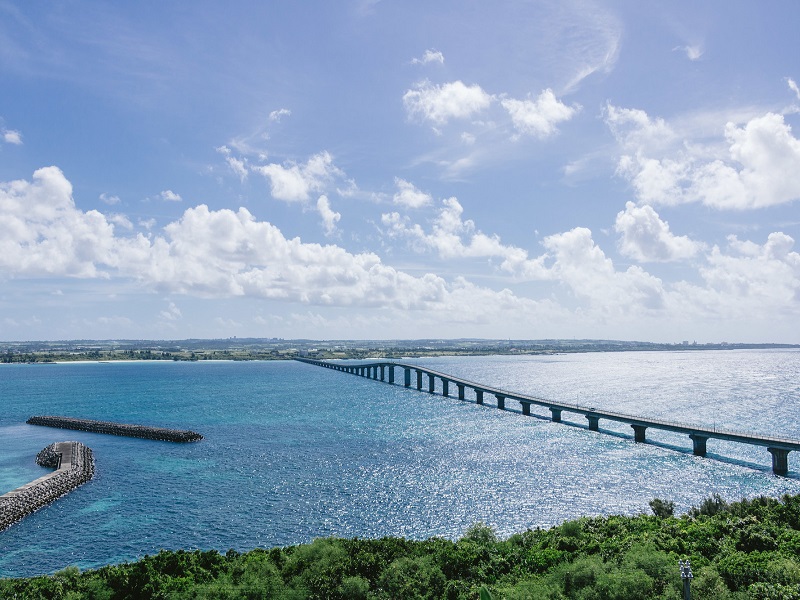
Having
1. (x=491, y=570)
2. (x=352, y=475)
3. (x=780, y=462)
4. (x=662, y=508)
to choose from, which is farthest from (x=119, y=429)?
(x=780, y=462)

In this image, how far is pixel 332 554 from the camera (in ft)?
113

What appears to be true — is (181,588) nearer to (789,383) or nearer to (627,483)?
(627,483)

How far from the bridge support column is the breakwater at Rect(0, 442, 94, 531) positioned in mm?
91866

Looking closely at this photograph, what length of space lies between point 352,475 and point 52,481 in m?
36.4

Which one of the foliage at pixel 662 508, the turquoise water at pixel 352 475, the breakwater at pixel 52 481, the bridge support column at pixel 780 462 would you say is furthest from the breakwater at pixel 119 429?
the bridge support column at pixel 780 462

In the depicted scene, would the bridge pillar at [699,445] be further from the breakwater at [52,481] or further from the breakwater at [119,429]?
the breakwater at [52,481]

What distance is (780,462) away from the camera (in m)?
74.0

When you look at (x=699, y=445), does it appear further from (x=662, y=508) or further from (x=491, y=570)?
(x=491, y=570)

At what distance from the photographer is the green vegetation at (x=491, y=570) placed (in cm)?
2900

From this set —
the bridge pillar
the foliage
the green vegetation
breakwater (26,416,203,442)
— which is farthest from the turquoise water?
the green vegetation

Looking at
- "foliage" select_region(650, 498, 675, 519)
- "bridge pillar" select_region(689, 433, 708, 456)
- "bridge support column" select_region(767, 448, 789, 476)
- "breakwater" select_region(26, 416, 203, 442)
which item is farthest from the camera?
"breakwater" select_region(26, 416, 203, 442)

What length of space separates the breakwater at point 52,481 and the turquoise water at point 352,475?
160cm

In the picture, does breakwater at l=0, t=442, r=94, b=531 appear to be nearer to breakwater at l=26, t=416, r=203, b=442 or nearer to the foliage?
breakwater at l=26, t=416, r=203, b=442

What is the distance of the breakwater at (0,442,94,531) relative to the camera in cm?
5677
